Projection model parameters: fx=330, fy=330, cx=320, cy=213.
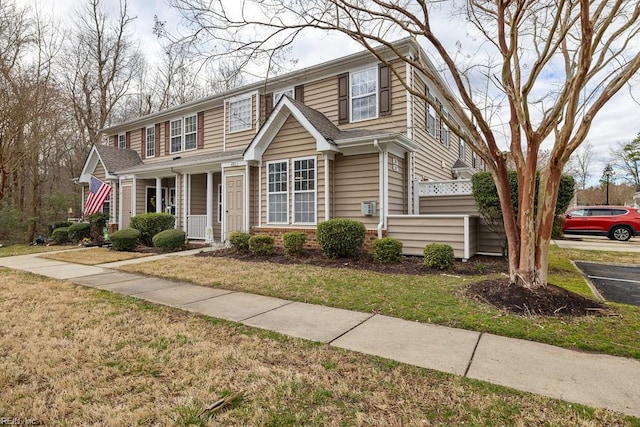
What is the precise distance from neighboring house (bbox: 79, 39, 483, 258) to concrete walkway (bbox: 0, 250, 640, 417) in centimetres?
475

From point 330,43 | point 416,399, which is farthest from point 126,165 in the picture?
point 416,399

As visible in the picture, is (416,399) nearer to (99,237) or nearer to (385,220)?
(385,220)

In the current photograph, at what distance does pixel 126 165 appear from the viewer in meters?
16.1

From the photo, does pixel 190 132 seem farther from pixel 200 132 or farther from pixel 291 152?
pixel 291 152

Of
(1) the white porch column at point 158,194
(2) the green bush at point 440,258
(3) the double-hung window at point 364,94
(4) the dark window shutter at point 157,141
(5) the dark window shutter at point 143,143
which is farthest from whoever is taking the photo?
(5) the dark window shutter at point 143,143

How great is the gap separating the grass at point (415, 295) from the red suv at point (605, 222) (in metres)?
10.0

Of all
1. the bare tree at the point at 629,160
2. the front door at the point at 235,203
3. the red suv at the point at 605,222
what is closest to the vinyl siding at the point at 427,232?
the front door at the point at 235,203

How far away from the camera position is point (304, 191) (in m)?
9.95

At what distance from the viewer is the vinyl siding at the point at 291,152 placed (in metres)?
9.66

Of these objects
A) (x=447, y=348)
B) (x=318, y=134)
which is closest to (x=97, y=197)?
(x=318, y=134)

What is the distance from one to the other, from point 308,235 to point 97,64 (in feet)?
67.5

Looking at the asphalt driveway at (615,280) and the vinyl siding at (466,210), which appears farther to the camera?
the vinyl siding at (466,210)

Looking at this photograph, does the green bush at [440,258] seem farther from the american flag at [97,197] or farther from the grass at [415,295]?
the american flag at [97,197]

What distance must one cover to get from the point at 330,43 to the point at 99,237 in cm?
1335
